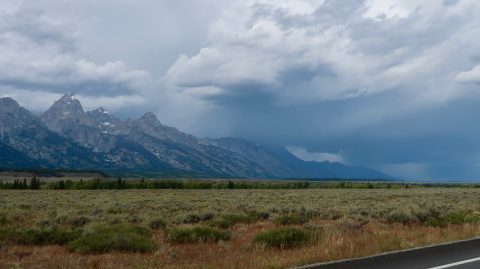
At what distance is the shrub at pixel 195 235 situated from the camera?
56.6 feet

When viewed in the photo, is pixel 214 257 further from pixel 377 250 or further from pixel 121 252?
pixel 377 250

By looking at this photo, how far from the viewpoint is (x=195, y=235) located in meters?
17.4

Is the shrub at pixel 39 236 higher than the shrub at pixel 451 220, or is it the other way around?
the shrub at pixel 451 220

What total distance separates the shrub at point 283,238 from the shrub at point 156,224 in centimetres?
716

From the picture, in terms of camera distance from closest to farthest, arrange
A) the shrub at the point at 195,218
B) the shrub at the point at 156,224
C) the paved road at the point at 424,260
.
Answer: the paved road at the point at 424,260
the shrub at the point at 156,224
the shrub at the point at 195,218

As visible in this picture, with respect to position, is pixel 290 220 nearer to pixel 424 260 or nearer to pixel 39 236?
pixel 39 236

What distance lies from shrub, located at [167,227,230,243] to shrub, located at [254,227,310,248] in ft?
7.62

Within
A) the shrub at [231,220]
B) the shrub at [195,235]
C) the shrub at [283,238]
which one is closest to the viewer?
the shrub at [283,238]

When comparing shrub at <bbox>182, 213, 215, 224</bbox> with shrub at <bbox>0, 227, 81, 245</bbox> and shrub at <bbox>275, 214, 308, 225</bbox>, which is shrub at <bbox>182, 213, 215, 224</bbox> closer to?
shrub at <bbox>275, 214, 308, 225</bbox>

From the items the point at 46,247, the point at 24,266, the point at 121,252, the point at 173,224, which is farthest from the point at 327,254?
the point at 173,224

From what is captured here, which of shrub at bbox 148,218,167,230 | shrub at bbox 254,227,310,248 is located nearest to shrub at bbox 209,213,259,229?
shrub at bbox 148,218,167,230

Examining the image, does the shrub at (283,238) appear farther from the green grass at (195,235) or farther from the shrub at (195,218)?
the shrub at (195,218)

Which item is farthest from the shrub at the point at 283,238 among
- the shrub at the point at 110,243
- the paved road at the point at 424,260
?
the paved road at the point at 424,260

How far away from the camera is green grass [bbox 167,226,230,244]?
1725cm
